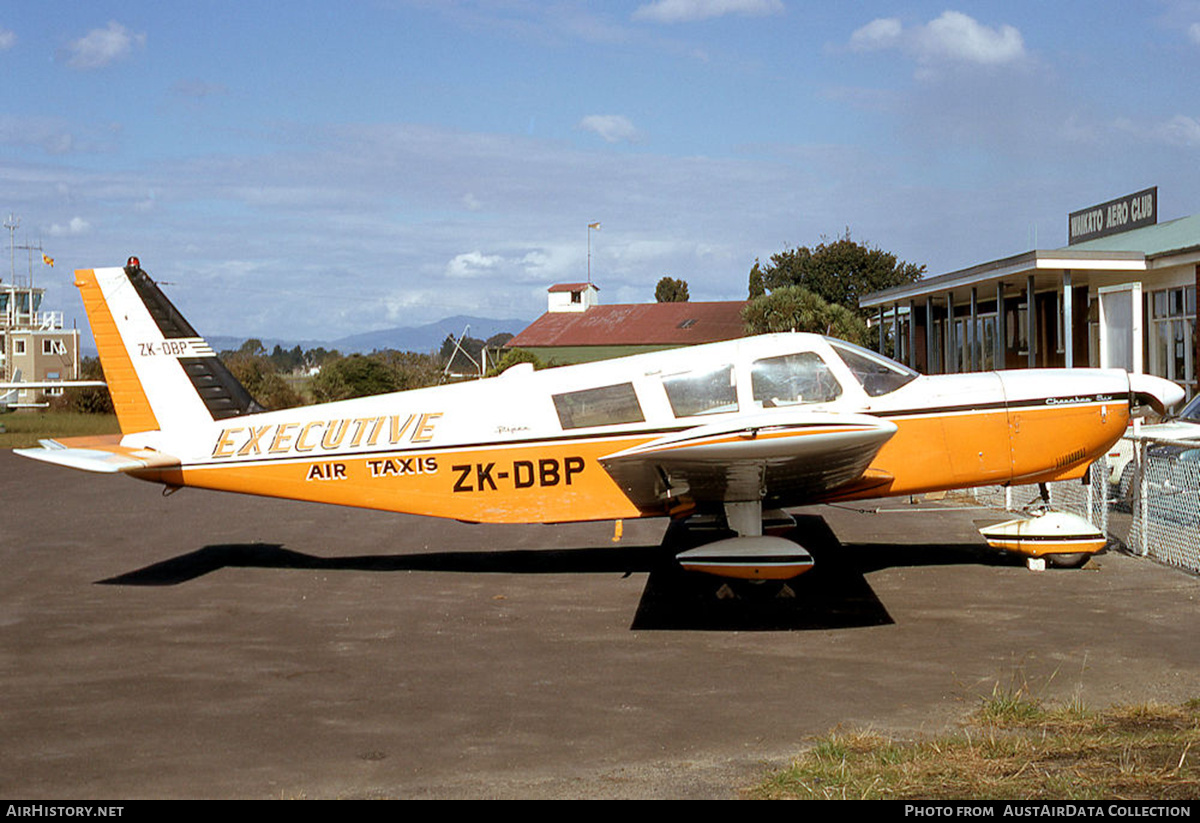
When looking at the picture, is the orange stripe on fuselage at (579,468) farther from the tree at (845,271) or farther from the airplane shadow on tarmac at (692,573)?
the tree at (845,271)

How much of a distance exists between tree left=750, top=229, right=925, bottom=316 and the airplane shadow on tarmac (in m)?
62.4

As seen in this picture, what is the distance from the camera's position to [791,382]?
8.63 metres

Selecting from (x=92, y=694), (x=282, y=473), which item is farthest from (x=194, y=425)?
(x=92, y=694)

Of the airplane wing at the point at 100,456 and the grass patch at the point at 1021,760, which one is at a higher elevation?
the airplane wing at the point at 100,456

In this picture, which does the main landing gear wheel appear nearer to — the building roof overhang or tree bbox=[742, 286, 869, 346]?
the building roof overhang

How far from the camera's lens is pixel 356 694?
6.02m

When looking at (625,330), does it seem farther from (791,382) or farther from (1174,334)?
(791,382)

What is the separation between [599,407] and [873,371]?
2.43 meters

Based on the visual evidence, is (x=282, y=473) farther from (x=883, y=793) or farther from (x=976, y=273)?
(x=976, y=273)

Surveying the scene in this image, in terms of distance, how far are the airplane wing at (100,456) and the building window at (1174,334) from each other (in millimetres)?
18483

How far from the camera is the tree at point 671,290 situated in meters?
104

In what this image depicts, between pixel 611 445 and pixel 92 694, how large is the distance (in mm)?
4397

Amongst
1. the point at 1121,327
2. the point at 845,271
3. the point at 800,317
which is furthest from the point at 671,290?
the point at 1121,327

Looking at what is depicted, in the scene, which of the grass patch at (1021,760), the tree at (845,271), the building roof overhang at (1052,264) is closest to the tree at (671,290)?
the tree at (845,271)
